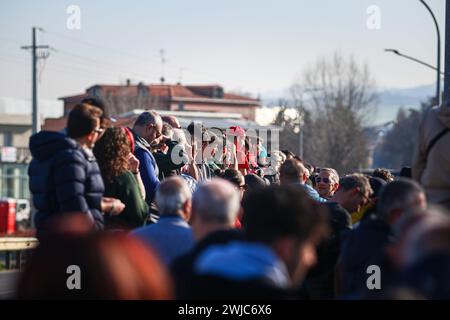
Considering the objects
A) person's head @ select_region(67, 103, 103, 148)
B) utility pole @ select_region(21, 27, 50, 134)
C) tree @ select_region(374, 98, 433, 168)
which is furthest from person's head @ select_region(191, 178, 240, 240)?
tree @ select_region(374, 98, 433, 168)

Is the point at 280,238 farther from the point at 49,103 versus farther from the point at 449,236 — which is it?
the point at 49,103

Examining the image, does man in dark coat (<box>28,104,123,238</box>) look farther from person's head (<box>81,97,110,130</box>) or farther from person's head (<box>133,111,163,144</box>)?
person's head (<box>133,111,163,144</box>)

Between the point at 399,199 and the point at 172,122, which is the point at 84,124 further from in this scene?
the point at 172,122

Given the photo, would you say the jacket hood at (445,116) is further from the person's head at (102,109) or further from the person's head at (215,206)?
the person's head at (102,109)

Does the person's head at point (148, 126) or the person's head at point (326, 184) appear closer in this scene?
the person's head at point (148, 126)

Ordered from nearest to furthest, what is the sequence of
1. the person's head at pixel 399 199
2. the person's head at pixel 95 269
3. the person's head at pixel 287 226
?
1. the person's head at pixel 95 269
2. the person's head at pixel 287 226
3. the person's head at pixel 399 199

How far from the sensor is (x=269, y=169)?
44.8 feet

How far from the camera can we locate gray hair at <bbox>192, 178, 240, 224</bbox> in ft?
17.4

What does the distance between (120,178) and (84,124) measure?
76 centimetres

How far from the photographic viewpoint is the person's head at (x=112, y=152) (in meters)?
7.65

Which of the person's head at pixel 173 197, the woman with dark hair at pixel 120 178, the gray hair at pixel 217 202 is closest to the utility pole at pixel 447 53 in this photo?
the woman with dark hair at pixel 120 178

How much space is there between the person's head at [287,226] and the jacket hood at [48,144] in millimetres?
2672

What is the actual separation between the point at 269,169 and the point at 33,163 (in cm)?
685
